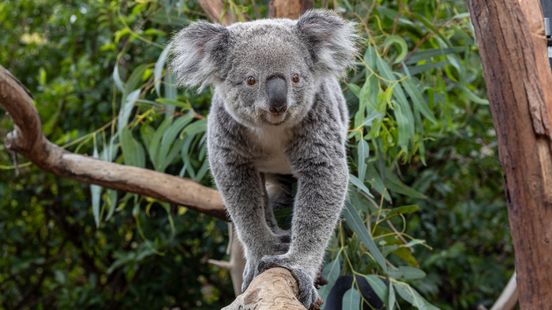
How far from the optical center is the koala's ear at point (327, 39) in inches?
101

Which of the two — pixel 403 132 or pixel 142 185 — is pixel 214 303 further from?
pixel 403 132

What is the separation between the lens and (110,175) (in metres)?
3.24

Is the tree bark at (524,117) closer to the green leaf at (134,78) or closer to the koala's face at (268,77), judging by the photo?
the koala's face at (268,77)

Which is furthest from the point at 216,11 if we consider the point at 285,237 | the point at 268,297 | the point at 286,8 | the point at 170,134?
the point at 268,297

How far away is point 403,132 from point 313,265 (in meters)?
0.81

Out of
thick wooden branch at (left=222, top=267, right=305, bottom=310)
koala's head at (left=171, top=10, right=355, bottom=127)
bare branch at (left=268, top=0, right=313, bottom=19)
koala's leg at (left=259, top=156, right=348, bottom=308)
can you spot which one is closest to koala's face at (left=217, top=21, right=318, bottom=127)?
koala's head at (left=171, top=10, right=355, bottom=127)

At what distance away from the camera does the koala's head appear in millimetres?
2391

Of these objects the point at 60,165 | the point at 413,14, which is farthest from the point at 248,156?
the point at 413,14

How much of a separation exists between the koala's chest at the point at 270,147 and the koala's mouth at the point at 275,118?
13 cm

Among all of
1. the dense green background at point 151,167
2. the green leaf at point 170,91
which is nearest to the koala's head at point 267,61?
the green leaf at point 170,91

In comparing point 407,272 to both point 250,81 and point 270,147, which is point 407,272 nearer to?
point 270,147

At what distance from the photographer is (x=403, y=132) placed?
299cm

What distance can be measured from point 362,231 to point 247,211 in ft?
1.74

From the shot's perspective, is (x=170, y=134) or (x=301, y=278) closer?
(x=301, y=278)
